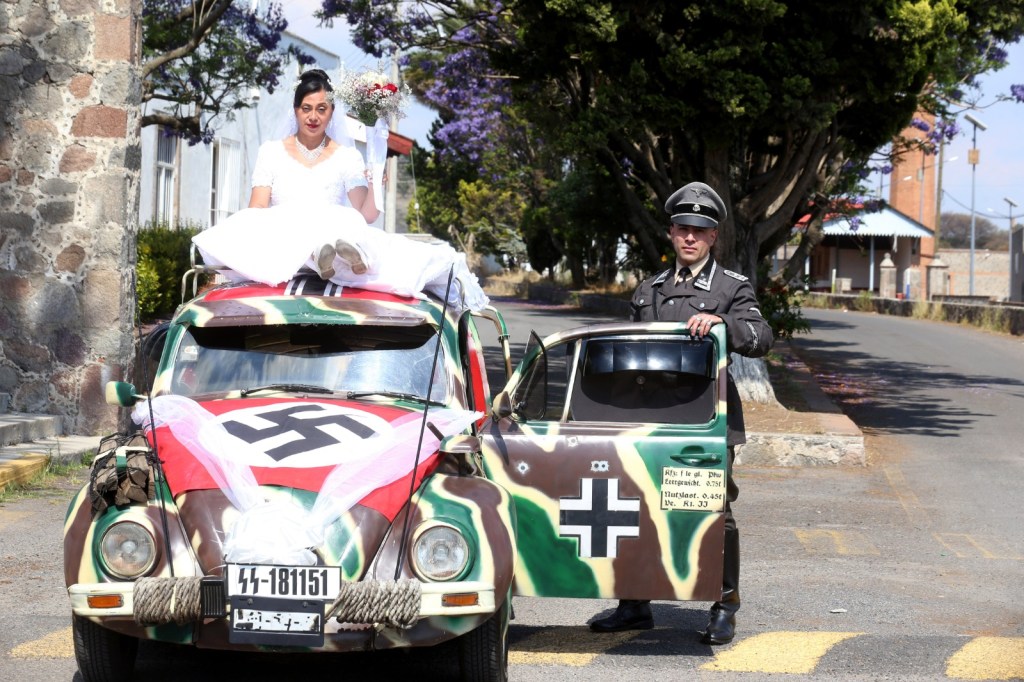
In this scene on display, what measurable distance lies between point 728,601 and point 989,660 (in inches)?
45.2

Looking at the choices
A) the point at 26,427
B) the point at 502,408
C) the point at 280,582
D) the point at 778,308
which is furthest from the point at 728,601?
the point at 778,308

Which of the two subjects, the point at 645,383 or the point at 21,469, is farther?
the point at 21,469

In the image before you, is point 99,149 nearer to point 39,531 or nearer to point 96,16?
A: point 96,16

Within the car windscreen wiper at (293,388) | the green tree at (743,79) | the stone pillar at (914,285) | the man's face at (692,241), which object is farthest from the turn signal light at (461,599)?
the stone pillar at (914,285)

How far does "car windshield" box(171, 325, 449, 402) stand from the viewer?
5.98 meters

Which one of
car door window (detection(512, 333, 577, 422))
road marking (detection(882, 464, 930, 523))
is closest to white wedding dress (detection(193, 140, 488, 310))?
car door window (detection(512, 333, 577, 422))

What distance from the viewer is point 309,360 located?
19.9 feet

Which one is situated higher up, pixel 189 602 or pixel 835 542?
pixel 189 602

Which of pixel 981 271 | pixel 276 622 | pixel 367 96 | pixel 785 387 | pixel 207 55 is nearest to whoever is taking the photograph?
pixel 276 622

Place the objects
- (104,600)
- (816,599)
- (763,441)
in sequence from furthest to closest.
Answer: (763,441), (816,599), (104,600)

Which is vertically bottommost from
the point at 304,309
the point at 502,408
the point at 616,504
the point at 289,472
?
the point at 616,504

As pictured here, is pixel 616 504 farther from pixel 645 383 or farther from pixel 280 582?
pixel 280 582

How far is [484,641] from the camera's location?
16.8ft

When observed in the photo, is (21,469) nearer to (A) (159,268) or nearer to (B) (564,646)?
(B) (564,646)
